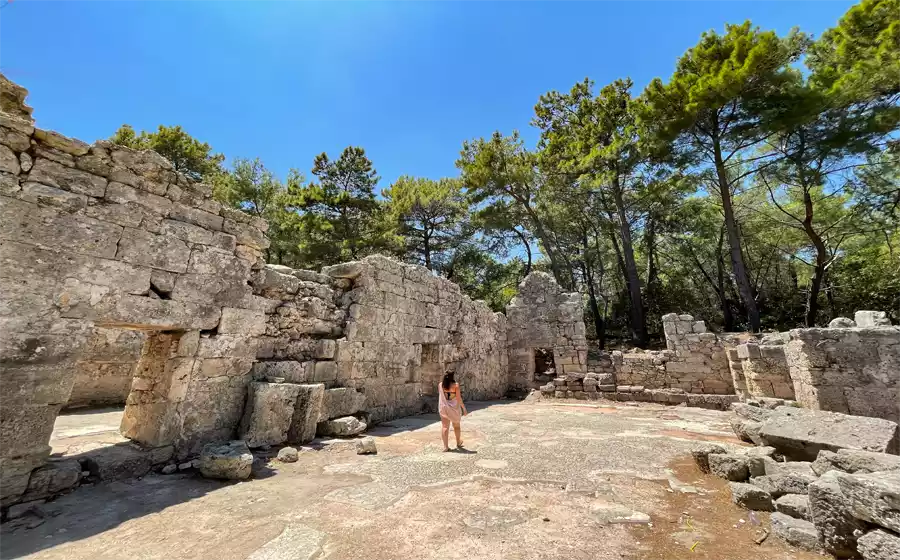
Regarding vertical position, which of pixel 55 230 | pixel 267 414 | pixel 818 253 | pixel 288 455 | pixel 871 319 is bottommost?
pixel 288 455

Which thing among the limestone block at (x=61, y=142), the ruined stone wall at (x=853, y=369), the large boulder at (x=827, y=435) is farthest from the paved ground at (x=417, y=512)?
the ruined stone wall at (x=853, y=369)

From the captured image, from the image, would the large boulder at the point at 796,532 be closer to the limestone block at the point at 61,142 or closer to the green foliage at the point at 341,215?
the limestone block at the point at 61,142

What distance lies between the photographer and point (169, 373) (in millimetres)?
4340

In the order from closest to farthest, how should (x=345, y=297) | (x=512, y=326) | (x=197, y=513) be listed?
(x=197, y=513)
(x=345, y=297)
(x=512, y=326)

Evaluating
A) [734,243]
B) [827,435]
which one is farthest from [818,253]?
[827,435]

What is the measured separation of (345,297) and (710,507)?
5.68 metres

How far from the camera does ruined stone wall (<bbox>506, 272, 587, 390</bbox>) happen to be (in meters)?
12.0

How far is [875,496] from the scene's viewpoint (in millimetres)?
2195

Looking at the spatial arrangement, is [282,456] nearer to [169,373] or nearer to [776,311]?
[169,373]

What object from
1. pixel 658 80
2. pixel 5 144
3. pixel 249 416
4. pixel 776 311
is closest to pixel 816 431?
pixel 249 416

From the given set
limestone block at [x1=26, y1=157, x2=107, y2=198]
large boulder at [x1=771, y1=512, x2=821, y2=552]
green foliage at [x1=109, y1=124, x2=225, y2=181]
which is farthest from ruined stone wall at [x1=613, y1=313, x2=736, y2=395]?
green foliage at [x1=109, y1=124, x2=225, y2=181]

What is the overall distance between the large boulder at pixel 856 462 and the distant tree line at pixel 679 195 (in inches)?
447

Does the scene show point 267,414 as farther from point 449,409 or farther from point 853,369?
point 853,369

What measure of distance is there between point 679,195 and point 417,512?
689 inches
